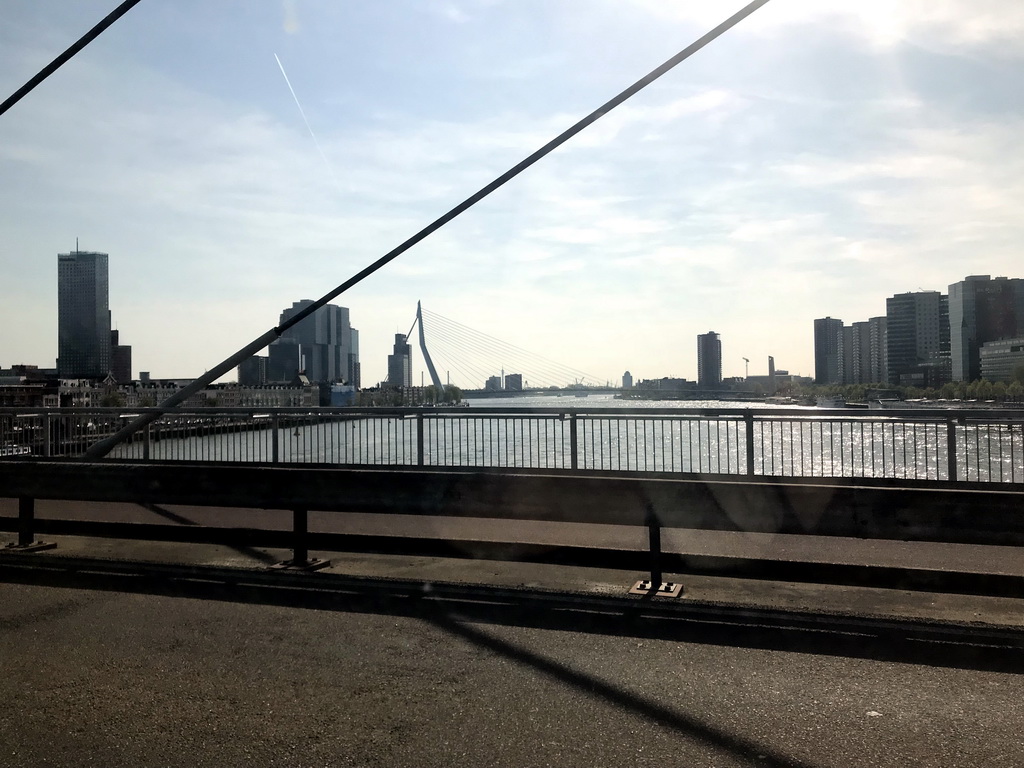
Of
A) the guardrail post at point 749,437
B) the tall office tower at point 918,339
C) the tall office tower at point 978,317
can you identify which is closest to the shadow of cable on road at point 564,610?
the guardrail post at point 749,437

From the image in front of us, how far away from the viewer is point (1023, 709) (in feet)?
14.3

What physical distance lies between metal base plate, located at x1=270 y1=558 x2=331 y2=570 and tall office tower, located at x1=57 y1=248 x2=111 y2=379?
67928 millimetres

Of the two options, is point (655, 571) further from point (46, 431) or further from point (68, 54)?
point (46, 431)

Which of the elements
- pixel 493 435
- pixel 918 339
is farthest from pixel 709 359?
pixel 493 435

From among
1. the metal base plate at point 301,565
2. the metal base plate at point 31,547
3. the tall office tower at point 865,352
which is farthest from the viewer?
the tall office tower at point 865,352

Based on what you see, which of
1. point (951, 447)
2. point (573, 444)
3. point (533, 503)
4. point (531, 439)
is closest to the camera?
point (533, 503)

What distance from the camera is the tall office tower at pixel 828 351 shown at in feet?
238

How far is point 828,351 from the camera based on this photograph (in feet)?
257

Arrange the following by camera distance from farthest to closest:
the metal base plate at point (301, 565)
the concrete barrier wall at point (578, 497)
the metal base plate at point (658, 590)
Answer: the metal base plate at point (301, 565) → the metal base plate at point (658, 590) → the concrete barrier wall at point (578, 497)

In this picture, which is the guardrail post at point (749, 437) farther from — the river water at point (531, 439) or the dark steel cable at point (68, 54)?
the dark steel cable at point (68, 54)

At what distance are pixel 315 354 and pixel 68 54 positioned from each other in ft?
301

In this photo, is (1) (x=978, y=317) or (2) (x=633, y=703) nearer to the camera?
(2) (x=633, y=703)

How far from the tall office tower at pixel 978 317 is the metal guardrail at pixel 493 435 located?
23346mm

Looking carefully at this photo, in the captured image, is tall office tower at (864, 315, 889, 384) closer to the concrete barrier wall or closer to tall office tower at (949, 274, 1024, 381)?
tall office tower at (949, 274, 1024, 381)
